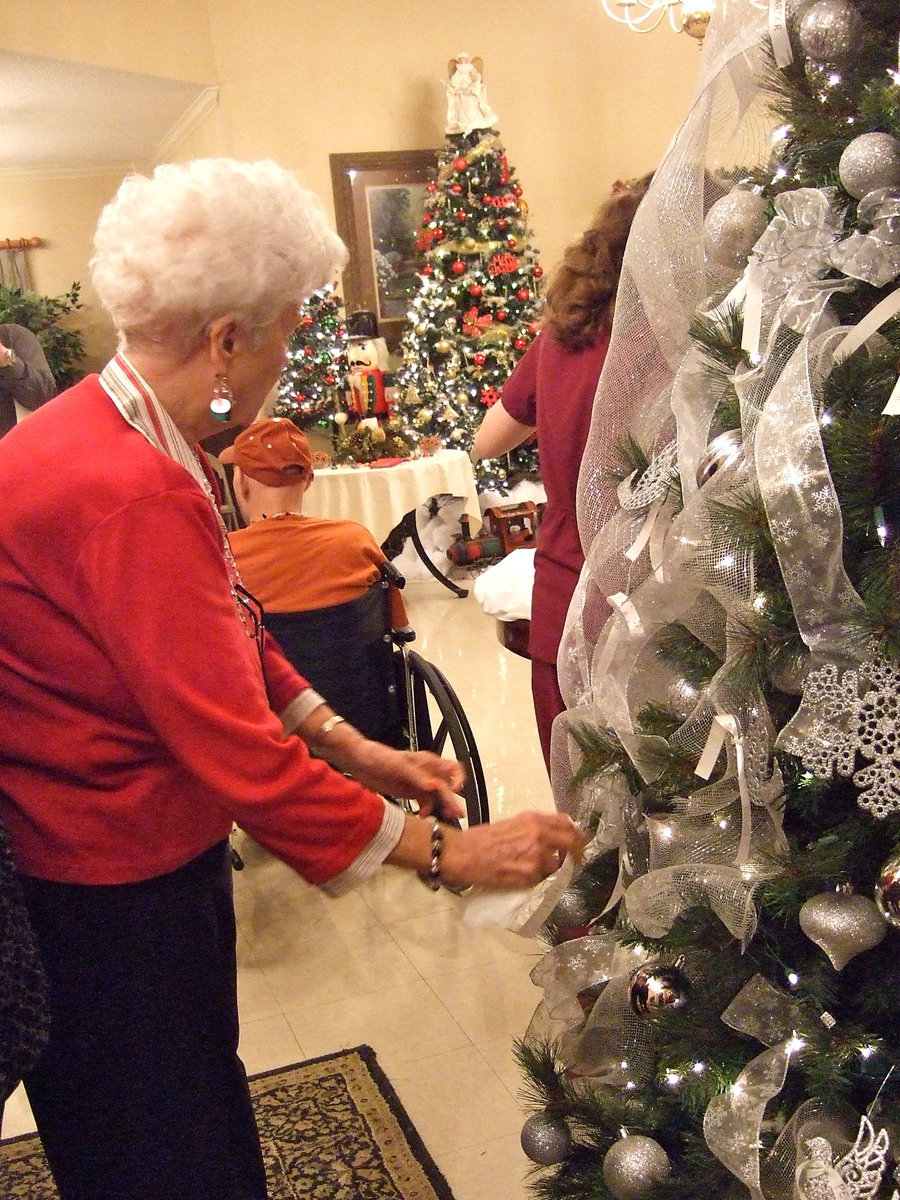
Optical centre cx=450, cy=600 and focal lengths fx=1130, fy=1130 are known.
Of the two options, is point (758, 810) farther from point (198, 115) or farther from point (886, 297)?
point (198, 115)

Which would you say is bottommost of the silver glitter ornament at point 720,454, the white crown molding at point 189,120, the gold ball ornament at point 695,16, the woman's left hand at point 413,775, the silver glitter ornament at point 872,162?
the woman's left hand at point 413,775

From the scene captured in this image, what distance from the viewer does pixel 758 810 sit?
1182 millimetres

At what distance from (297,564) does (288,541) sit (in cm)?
7

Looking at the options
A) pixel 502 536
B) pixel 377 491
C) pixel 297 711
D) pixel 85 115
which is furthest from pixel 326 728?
pixel 85 115

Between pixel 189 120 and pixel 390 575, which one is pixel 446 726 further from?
pixel 189 120

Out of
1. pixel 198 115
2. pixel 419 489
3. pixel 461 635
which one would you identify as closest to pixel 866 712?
pixel 461 635

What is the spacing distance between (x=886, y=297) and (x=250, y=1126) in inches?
49.0

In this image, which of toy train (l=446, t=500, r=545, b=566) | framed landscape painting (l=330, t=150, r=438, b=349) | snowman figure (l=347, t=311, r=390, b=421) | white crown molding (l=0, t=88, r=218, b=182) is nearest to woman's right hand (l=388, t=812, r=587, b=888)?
toy train (l=446, t=500, r=545, b=566)

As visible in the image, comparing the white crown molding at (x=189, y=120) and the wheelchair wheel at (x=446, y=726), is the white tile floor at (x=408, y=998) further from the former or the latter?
the white crown molding at (x=189, y=120)

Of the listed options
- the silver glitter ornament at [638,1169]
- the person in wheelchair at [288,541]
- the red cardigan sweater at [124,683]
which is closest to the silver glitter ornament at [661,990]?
the silver glitter ornament at [638,1169]

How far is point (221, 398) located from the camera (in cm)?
129

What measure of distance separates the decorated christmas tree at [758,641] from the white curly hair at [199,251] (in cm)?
41

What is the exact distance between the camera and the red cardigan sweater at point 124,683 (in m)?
1.12

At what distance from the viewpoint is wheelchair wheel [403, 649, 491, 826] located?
284cm
